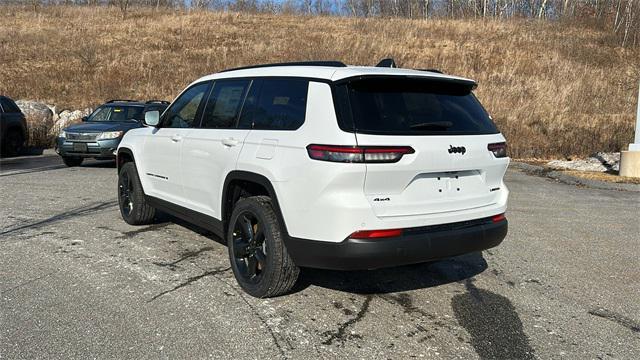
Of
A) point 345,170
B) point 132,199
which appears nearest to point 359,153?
point 345,170

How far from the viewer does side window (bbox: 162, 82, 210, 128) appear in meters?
5.17

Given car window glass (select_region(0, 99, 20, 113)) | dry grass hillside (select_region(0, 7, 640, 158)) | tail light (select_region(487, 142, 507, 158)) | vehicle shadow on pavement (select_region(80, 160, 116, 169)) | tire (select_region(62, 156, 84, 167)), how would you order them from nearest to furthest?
tail light (select_region(487, 142, 507, 158)) < tire (select_region(62, 156, 84, 167)) < vehicle shadow on pavement (select_region(80, 160, 116, 169)) < car window glass (select_region(0, 99, 20, 113)) < dry grass hillside (select_region(0, 7, 640, 158))

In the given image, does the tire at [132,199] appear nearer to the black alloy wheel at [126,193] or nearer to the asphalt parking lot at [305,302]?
the black alloy wheel at [126,193]

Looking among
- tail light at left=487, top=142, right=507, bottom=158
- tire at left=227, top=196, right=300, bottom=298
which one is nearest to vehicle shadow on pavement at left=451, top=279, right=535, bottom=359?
tail light at left=487, top=142, right=507, bottom=158

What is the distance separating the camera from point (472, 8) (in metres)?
55.5

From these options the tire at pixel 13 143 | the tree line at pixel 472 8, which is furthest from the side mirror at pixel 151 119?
the tree line at pixel 472 8

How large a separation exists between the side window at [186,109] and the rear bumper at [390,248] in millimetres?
2108

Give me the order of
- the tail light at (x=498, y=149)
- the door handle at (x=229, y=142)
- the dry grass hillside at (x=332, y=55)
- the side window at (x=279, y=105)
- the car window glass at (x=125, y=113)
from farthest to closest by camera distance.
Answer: the dry grass hillside at (x=332, y=55) < the car window glass at (x=125, y=113) < the door handle at (x=229, y=142) < the tail light at (x=498, y=149) < the side window at (x=279, y=105)

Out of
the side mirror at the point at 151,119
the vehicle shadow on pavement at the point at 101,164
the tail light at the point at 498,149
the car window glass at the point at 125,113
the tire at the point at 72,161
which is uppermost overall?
the tail light at the point at 498,149

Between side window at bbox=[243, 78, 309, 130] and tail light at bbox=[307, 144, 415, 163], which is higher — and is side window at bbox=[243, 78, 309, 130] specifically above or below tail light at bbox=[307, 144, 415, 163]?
above

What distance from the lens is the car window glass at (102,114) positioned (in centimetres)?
1319

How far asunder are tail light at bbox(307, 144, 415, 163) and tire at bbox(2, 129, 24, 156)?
14.1 meters

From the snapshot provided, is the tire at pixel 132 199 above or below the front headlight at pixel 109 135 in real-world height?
above

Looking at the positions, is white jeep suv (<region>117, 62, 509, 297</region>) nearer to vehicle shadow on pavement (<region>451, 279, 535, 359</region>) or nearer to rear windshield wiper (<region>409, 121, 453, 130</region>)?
rear windshield wiper (<region>409, 121, 453, 130</region>)
